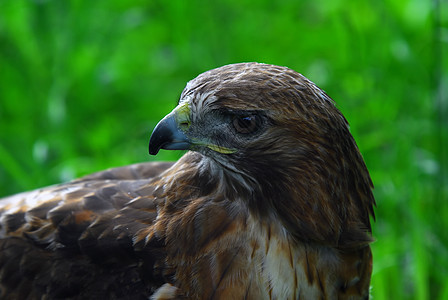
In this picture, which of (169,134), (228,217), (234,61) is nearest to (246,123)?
(169,134)

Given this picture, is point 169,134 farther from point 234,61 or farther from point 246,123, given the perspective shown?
point 234,61

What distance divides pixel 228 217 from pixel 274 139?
35 cm

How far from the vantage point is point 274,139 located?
253 cm

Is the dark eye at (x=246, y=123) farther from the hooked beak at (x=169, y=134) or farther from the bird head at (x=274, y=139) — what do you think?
the hooked beak at (x=169, y=134)

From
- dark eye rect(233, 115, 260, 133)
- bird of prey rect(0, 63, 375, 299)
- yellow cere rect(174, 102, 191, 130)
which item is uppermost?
yellow cere rect(174, 102, 191, 130)

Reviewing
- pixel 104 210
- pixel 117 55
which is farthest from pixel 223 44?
pixel 104 210

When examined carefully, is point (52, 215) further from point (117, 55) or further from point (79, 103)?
point (117, 55)

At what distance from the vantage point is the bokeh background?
4.03m

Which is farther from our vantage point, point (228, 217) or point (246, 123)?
point (228, 217)

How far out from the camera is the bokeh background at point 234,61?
13.2ft

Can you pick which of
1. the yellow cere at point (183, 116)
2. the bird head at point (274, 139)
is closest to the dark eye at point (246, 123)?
the bird head at point (274, 139)

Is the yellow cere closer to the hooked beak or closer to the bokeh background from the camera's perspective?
the hooked beak

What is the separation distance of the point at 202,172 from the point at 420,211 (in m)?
1.77

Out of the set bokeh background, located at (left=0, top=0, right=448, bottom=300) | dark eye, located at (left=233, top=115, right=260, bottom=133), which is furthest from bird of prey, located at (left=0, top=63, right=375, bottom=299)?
bokeh background, located at (left=0, top=0, right=448, bottom=300)
